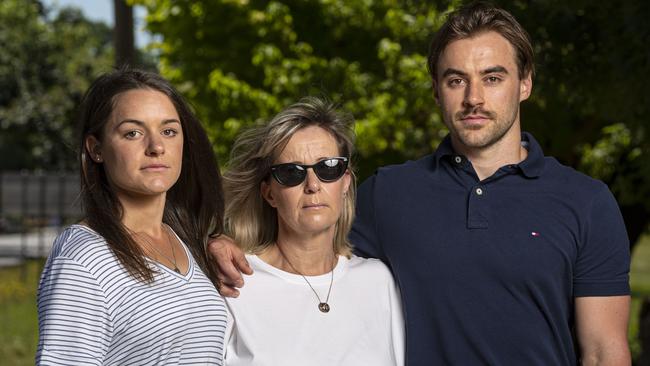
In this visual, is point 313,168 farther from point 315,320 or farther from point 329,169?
point 315,320

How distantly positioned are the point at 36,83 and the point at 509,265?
3739 cm

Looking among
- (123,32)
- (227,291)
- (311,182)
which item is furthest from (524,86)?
(123,32)

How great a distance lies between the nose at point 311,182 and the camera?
347 cm

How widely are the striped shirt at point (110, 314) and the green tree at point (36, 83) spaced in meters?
34.9

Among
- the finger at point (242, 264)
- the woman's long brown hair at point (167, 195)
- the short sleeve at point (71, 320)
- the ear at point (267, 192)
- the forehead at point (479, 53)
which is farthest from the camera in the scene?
the ear at point (267, 192)

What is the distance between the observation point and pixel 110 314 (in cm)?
285

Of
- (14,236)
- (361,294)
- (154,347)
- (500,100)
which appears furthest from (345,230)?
(14,236)

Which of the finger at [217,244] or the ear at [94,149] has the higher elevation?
the ear at [94,149]

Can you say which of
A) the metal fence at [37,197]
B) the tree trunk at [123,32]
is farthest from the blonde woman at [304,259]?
the metal fence at [37,197]

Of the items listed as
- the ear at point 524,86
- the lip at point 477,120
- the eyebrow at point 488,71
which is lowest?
the lip at point 477,120

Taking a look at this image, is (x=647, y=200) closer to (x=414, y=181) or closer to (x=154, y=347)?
(x=414, y=181)

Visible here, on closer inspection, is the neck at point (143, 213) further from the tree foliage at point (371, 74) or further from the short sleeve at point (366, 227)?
the tree foliage at point (371, 74)

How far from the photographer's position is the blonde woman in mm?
3328

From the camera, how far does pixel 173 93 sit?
3309 millimetres
